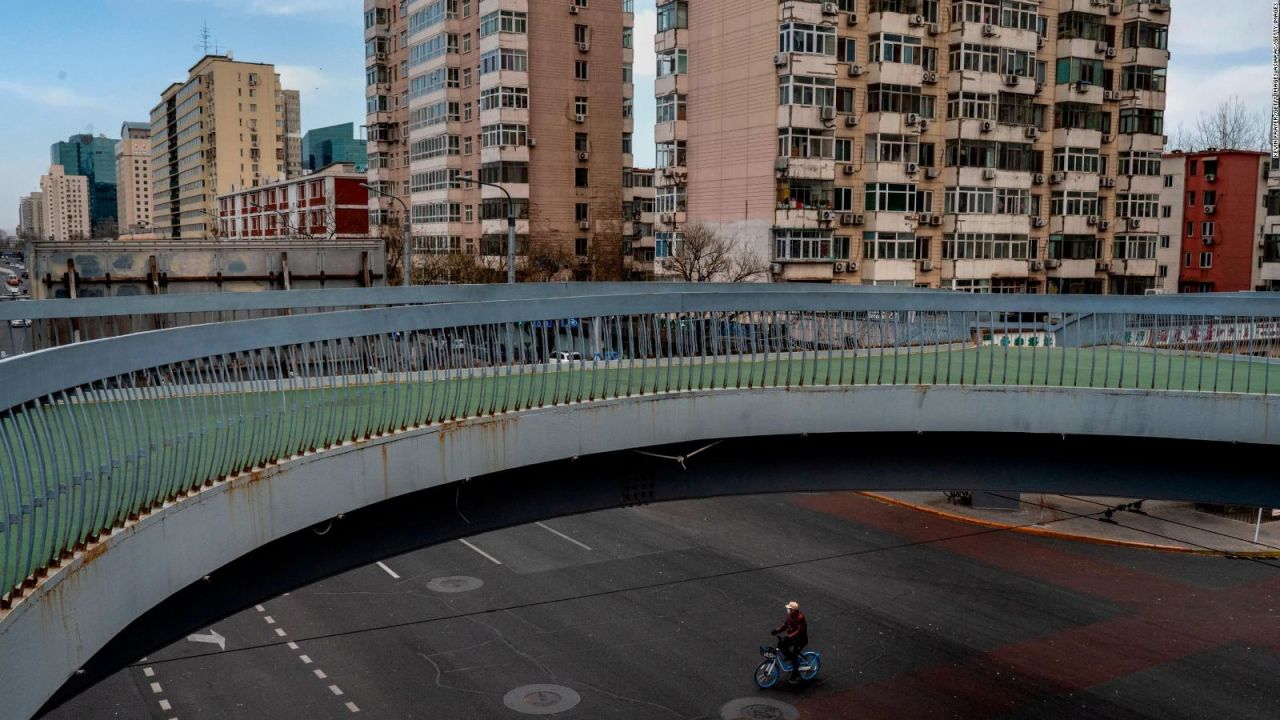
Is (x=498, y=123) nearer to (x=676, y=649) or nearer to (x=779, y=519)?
(x=779, y=519)

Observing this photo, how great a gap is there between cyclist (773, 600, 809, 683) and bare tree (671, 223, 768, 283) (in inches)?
1211

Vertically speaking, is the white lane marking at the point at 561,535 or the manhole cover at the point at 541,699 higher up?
the white lane marking at the point at 561,535

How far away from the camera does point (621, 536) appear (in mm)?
30141

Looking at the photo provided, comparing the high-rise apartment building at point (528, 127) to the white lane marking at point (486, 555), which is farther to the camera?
the high-rise apartment building at point (528, 127)

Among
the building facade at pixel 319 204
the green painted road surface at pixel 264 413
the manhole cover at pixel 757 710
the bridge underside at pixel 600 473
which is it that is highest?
the building facade at pixel 319 204

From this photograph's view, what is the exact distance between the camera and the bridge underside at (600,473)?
711cm

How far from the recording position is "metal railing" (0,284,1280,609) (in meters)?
A: 6.06

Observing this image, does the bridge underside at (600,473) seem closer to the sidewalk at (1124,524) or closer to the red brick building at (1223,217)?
the sidewalk at (1124,524)

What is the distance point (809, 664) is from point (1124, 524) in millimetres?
16448

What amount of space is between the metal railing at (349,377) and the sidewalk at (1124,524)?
15116 millimetres

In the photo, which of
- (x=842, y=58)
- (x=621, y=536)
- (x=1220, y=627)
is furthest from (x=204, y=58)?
(x=1220, y=627)

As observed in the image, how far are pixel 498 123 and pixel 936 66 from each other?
2532 centimetres

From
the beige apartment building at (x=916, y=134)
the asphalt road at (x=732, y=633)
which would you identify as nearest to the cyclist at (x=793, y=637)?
the asphalt road at (x=732, y=633)

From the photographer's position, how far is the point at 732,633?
2252 centimetres
